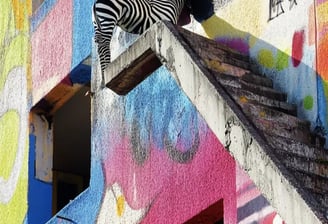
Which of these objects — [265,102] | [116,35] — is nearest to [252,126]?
[265,102]

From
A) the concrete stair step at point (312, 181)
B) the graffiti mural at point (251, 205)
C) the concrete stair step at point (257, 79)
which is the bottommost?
the concrete stair step at point (312, 181)

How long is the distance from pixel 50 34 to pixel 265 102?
6.03 m

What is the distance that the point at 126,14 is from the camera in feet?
38.8

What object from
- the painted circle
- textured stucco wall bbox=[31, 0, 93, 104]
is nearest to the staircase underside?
textured stucco wall bbox=[31, 0, 93, 104]

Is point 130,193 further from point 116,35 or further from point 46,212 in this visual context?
point 46,212

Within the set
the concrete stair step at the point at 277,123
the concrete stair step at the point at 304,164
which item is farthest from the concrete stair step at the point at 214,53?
the concrete stair step at the point at 304,164

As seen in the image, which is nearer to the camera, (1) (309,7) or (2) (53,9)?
(1) (309,7)

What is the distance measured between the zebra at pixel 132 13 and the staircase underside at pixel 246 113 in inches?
31.9

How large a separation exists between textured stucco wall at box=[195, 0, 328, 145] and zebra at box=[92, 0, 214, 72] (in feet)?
2.27

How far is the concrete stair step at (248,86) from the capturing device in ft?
31.4

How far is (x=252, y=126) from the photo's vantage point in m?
8.84

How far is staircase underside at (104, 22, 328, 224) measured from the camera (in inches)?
321

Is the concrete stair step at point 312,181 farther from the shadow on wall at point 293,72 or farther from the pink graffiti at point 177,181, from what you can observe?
the pink graffiti at point 177,181

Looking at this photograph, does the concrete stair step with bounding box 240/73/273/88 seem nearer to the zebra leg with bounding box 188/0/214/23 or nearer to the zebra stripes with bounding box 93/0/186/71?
the zebra leg with bounding box 188/0/214/23
